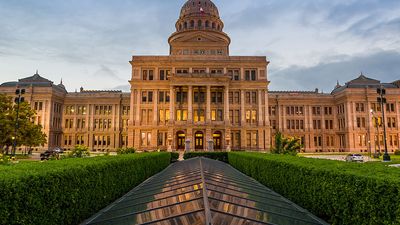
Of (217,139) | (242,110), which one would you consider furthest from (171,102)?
(242,110)

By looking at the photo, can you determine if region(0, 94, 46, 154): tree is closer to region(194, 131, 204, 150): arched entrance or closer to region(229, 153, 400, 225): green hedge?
region(194, 131, 204, 150): arched entrance

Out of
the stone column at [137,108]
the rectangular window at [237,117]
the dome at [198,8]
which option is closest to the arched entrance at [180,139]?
the stone column at [137,108]

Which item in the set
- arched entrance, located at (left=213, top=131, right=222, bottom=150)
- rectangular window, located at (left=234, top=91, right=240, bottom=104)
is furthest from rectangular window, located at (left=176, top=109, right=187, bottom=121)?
rectangular window, located at (left=234, top=91, right=240, bottom=104)

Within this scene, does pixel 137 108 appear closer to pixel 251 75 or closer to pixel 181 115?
pixel 181 115

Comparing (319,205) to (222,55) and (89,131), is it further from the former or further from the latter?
(89,131)

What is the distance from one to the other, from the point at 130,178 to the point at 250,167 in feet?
27.6

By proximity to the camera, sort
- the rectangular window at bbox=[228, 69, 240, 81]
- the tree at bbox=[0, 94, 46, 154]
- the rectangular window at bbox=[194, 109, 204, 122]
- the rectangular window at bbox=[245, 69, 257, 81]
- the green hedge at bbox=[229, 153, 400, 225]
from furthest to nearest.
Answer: the rectangular window at bbox=[245, 69, 257, 81] → the rectangular window at bbox=[228, 69, 240, 81] → the rectangular window at bbox=[194, 109, 204, 122] → the tree at bbox=[0, 94, 46, 154] → the green hedge at bbox=[229, 153, 400, 225]

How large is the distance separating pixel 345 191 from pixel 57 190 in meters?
7.35

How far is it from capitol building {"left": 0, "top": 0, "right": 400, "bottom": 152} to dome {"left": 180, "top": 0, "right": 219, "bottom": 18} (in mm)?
332

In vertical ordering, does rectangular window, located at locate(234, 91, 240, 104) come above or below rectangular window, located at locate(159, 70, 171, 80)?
below

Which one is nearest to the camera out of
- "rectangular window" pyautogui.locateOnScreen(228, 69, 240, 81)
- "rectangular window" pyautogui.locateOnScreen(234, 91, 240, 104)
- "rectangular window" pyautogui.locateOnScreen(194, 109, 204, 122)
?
"rectangular window" pyautogui.locateOnScreen(194, 109, 204, 122)

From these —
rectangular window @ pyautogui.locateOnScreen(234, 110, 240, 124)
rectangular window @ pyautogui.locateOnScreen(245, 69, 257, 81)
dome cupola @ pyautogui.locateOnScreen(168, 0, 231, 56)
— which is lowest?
rectangular window @ pyautogui.locateOnScreen(234, 110, 240, 124)

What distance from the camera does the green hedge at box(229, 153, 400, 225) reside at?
18.2 feet

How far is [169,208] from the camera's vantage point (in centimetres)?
504
